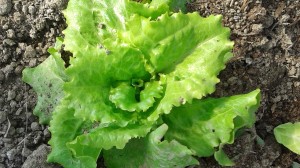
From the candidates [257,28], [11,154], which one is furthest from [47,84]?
[257,28]

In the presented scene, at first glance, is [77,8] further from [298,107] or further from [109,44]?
[298,107]

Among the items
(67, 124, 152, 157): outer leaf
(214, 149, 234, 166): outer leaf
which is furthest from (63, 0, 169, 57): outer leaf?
(214, 149, 234, 166): outer leaf

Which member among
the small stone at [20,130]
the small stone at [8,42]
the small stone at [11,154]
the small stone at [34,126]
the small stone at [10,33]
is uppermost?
the small stone at [10,33]

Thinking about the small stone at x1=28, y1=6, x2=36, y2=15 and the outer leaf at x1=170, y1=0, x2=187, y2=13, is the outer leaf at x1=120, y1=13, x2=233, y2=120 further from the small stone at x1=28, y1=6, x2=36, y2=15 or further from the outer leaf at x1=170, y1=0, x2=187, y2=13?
the small stone at x1=28, y1=6, x2=36, y2=15

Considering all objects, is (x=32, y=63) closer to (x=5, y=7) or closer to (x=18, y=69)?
(x=18, y=69)

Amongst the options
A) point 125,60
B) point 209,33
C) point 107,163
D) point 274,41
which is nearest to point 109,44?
point 125,60

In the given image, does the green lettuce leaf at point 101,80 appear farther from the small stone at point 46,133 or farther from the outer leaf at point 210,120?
the small stone at point 46,133

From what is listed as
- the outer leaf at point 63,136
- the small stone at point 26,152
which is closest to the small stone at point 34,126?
the small stone at point 26,152
